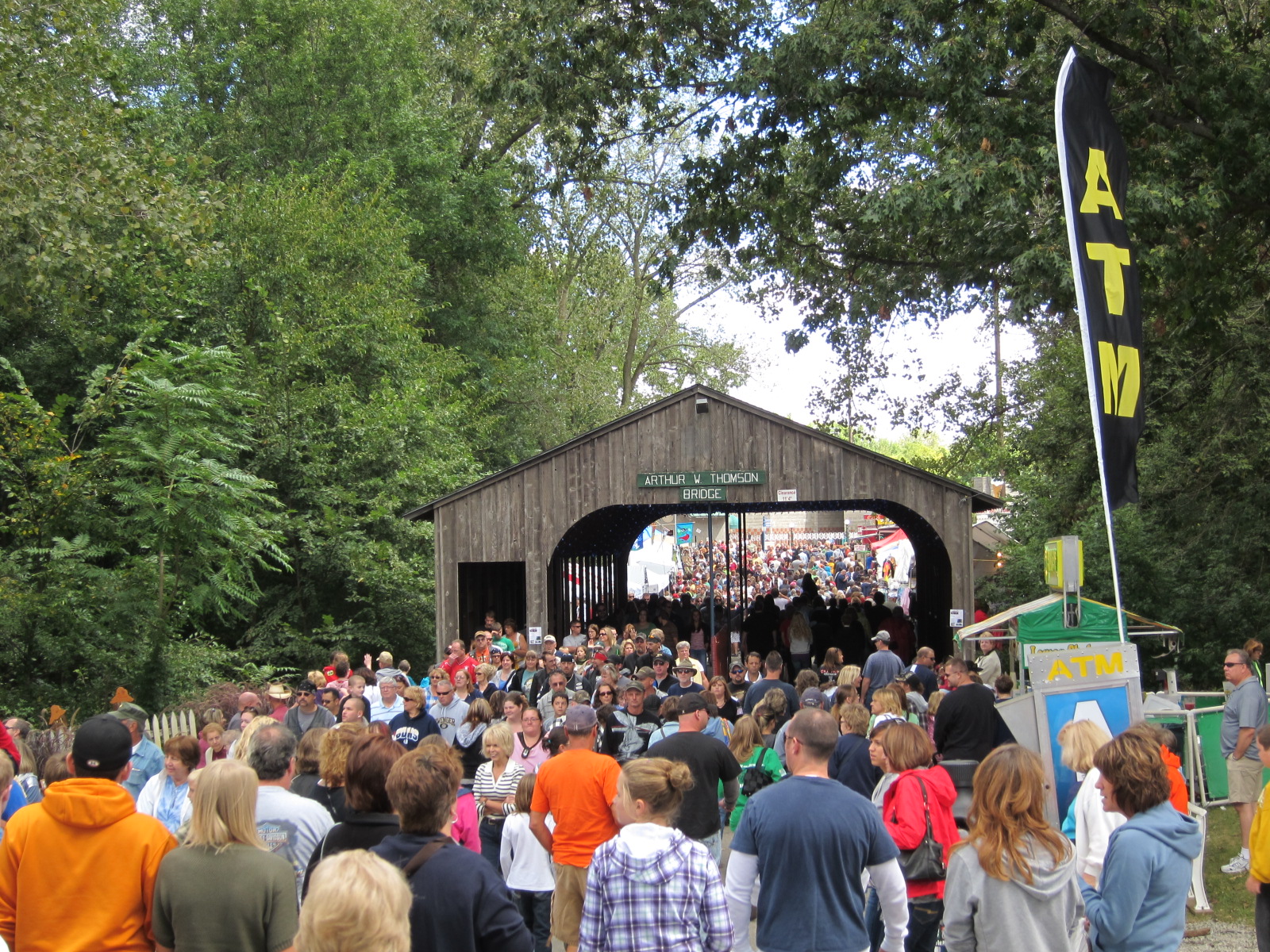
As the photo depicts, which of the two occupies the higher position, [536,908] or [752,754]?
[752,754]

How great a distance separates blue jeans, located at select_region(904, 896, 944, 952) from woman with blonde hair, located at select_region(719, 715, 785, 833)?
5.56ft

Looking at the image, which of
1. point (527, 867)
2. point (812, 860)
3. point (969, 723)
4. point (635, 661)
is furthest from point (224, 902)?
point (635, 661)

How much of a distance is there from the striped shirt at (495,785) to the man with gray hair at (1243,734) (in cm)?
526

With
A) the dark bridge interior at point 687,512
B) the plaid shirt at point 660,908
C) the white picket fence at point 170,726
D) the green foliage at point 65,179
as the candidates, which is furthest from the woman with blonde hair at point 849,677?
the green foliage at point 65,179

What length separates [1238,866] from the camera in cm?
845

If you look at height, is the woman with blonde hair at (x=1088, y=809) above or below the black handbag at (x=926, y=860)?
above

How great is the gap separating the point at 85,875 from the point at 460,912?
1299mm

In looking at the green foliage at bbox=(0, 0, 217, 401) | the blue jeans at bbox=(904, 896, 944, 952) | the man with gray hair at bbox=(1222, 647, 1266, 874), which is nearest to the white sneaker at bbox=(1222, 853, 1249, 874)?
the man with gray hair at bbox=(1222, 647, 1266, 874)

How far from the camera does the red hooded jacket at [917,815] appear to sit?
5.43m

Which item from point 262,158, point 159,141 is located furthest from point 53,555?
point 262,158

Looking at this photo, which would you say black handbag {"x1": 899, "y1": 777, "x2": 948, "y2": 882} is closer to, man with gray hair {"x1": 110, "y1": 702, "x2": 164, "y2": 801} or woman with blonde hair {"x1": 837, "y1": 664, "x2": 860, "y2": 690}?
woman with blonde hair {"x1": 837, "y1": 664, "x2": 860, "y2": 690}

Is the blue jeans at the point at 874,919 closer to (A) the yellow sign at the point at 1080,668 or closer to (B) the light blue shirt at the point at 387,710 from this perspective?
(A) the yellow sign at the point at 1080,668

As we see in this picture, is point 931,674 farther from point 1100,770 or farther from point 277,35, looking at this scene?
point 277,35

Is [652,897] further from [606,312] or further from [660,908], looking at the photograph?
[606,312]
